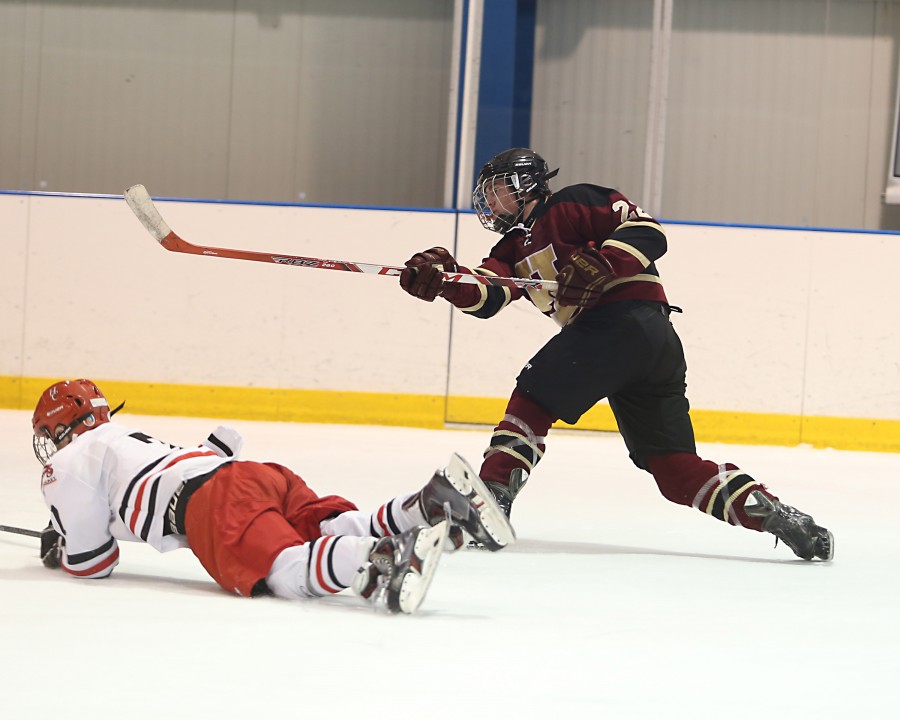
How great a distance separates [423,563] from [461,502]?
0.17 meters

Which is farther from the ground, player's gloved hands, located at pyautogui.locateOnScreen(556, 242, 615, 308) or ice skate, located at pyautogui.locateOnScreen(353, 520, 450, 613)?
player's gloved hands, located at pyautogui.locateOnScreen(556, 242, 615, 308)

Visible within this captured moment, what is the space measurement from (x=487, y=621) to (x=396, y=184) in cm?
570

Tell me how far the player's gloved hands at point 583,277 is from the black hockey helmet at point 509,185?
0.25 meters

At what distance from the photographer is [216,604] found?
2268mm

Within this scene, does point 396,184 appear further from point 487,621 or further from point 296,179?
point 487,621

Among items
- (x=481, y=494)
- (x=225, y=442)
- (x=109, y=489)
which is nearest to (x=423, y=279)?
(x=225, y=442)

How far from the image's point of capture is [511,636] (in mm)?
2135

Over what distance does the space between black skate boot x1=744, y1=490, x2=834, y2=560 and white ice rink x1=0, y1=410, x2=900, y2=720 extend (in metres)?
0.04

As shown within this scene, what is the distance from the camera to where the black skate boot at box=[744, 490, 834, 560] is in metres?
3.00

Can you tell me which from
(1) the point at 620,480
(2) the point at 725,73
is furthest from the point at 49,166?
(1) the point at 620,480

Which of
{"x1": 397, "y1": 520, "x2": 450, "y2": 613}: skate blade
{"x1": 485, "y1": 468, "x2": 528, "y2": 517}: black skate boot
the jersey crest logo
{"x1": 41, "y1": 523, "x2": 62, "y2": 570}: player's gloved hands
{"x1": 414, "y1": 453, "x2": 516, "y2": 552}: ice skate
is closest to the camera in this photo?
{"x1": 397, "y1": 520, "x2": 450, "y2": 613}: skate blade

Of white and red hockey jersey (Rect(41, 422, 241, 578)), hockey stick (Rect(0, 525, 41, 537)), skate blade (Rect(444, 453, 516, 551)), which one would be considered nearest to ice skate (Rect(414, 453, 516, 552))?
skate blade (Rect(444, 453, 516, 551))

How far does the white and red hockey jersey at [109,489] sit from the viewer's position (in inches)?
92.0

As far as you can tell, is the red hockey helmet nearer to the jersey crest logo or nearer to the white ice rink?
the jersey crest logo
